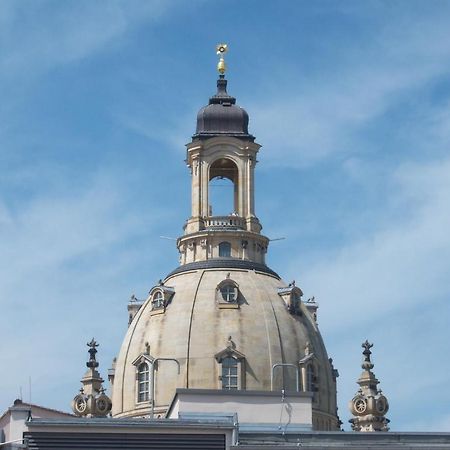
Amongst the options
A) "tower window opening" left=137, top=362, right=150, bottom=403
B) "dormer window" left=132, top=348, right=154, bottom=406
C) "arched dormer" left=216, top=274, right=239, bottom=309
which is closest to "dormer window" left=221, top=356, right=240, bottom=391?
"arched dormer" left=216, top=274, right=239, bottom=309

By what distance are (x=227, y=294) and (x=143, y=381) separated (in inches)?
Answer: 300

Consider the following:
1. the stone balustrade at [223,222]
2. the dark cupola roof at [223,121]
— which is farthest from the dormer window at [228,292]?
the dark cupola roof at [223,121]

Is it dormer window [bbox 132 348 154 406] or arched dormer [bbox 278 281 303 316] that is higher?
arched dormer [bbox 278 281 303 316]

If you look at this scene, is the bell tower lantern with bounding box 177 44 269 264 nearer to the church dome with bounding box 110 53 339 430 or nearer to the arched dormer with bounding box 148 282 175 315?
the church dome with bounding box 110 53 339 430

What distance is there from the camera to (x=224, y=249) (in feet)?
457

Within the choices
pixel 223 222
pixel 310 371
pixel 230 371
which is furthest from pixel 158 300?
pixel 310 371

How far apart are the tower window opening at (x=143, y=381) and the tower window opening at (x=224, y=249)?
10382 millimetres

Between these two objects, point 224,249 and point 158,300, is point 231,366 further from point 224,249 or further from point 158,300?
point 224,249

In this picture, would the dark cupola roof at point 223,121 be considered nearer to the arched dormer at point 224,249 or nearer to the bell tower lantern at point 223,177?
the bell tower lantern at point 223,177

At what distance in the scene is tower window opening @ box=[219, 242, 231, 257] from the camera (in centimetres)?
13925

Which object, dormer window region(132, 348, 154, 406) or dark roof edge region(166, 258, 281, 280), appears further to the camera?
dark roof edge region(166, 258, 281, 280)

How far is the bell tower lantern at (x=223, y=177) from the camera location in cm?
13938

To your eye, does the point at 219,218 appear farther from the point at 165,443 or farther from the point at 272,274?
the point at 165,443

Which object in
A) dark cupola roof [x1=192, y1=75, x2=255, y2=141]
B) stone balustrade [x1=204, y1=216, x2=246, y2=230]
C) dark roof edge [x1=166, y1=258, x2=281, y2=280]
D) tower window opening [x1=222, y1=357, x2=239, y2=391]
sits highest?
dark cupola roof [x1=192, y1=75, x2=255, y2=141]
